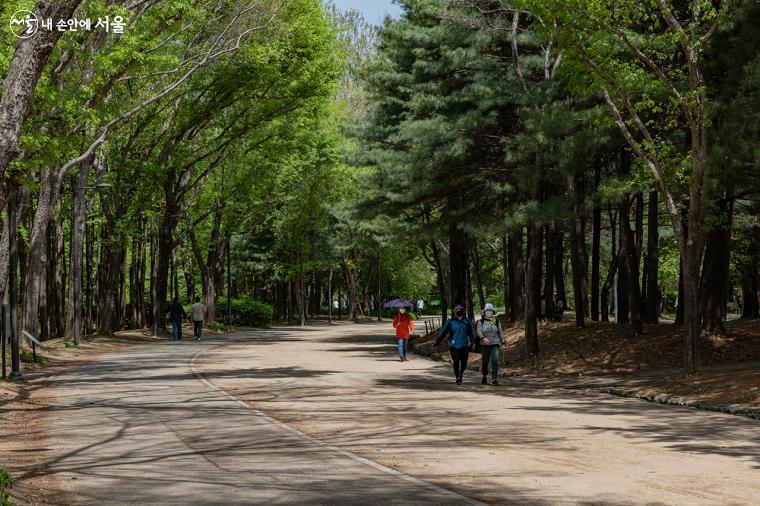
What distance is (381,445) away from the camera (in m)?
11.5

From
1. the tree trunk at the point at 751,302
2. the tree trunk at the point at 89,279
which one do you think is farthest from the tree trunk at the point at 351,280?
the tree trunk at the point at 751,302

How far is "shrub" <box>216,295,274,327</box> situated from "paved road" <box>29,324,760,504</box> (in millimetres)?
41040

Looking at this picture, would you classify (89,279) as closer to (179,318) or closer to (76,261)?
(179,318)

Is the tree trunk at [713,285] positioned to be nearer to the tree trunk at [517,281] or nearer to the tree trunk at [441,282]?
the tree trunk at [517,281]

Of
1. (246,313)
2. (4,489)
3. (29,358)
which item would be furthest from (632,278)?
(246,313)

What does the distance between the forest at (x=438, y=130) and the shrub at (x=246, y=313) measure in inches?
380

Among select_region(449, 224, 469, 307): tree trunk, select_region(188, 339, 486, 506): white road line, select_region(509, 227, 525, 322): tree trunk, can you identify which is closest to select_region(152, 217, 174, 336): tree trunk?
select_region(449, 224, 469, 307): tree trunk

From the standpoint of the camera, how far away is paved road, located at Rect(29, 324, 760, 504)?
8.52 metres

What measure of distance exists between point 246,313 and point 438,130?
36.7m

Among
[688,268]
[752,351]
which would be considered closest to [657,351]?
[752,351]

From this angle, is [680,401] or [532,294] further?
[532,294]

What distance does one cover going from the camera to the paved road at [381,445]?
8523 millimetres

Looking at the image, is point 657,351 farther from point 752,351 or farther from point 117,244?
point 117,244

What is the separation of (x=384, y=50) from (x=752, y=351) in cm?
1825
